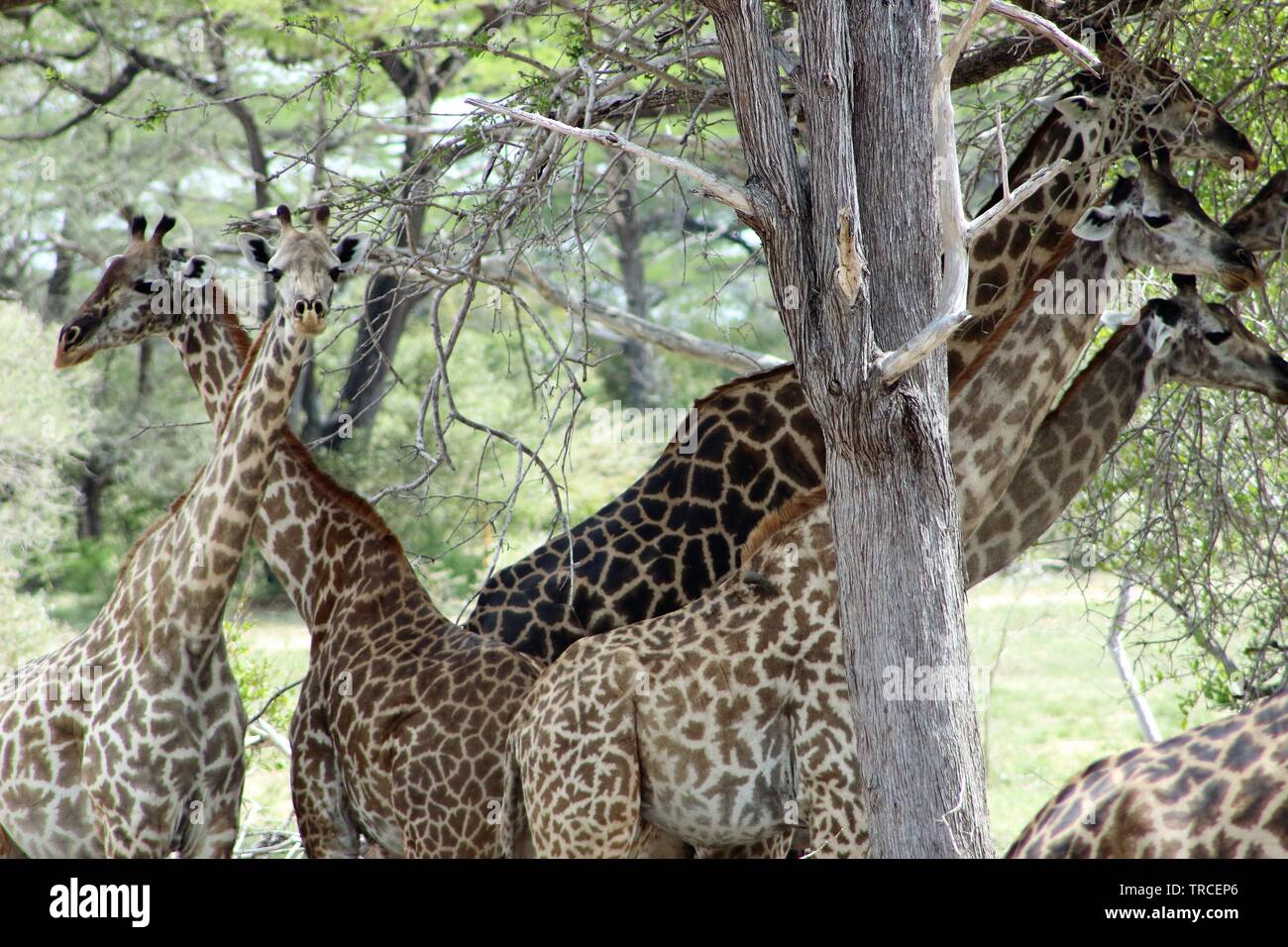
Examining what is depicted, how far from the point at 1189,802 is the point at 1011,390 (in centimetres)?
190

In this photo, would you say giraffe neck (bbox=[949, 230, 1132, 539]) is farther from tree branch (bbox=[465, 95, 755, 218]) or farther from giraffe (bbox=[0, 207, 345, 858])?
giraffe (bbox=[0, 207, 345, 858])

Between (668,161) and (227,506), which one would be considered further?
(227,506)

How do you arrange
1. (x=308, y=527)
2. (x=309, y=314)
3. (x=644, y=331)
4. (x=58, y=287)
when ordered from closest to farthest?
(x=309, y=314) → (x=308, y=527) → (x=644, y=331) → (x=58, y=287)

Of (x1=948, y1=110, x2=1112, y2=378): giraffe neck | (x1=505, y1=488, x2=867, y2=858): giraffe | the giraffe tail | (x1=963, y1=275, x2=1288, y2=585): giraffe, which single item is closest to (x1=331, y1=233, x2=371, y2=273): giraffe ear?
(x1=505, y1=488, x2=867, y2=858): giraffe

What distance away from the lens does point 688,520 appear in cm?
630

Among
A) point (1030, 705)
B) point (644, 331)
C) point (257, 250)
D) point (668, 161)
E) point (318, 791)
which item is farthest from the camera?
point (1030, 705)

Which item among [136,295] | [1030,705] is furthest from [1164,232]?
[1030,705]

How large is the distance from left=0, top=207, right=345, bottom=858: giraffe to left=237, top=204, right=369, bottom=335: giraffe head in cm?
1

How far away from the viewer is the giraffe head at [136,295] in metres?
5.47

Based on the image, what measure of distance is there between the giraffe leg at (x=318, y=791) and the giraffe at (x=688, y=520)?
88 centimetres

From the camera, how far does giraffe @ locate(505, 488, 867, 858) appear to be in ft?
16.8

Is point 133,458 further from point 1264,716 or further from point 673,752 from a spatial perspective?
point 1264,716

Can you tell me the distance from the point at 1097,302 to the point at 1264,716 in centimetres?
198

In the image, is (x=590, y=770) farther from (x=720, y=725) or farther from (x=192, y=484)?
(x=192, y=484)
